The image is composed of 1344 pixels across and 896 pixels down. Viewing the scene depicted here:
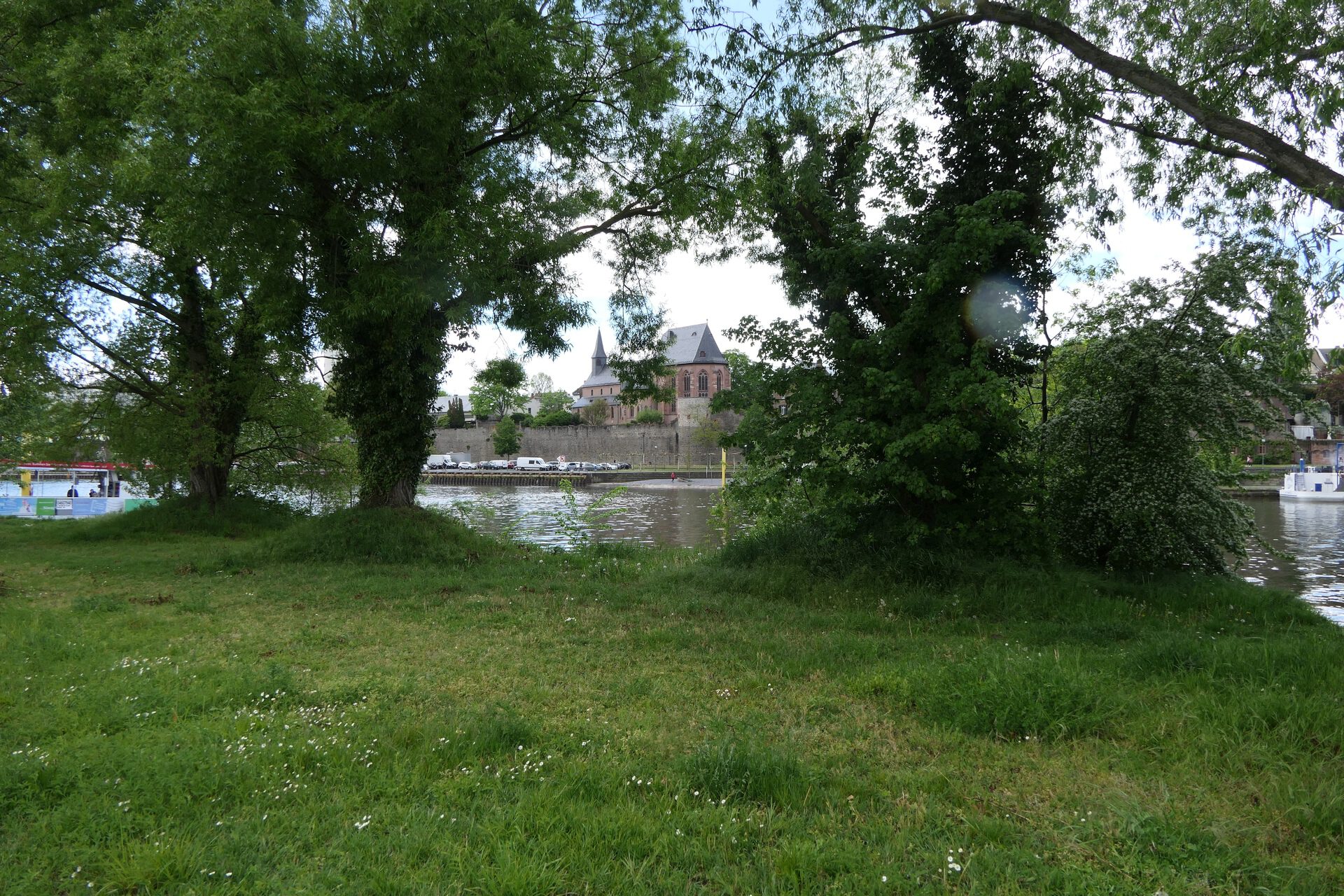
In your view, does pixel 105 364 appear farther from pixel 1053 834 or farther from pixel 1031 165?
pixel 1053 834

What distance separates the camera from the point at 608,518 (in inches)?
1131

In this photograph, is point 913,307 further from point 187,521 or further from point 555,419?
point 555,419

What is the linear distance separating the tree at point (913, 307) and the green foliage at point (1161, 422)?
2.79ft

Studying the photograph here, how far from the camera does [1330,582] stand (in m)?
14.0

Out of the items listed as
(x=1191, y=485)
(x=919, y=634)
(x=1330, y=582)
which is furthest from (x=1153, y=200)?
(x=1330, y=582)

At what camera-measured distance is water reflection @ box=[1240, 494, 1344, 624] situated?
41.1 feet

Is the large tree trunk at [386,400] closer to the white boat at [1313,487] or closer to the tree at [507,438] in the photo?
the white boat at [1313,487]

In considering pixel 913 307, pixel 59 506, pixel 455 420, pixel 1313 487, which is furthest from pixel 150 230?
pixel 455 420

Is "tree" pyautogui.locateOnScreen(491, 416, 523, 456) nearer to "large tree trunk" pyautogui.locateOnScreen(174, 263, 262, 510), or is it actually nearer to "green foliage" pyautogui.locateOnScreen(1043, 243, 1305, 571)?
"large tree trunk" pyautogui.locateOnScreen(174, 263, 262, 510)

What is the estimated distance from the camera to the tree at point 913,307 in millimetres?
8211

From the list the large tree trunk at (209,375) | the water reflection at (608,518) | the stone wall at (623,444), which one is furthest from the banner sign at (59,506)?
the stone wall at (623,444)

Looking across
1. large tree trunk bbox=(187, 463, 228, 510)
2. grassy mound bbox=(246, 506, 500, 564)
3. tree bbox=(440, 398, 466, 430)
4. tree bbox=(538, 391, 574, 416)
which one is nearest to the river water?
grassy mound bbox=(246, 506, 500, 564)

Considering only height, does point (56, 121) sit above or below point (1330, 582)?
above

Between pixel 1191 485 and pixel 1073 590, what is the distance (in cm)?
205
